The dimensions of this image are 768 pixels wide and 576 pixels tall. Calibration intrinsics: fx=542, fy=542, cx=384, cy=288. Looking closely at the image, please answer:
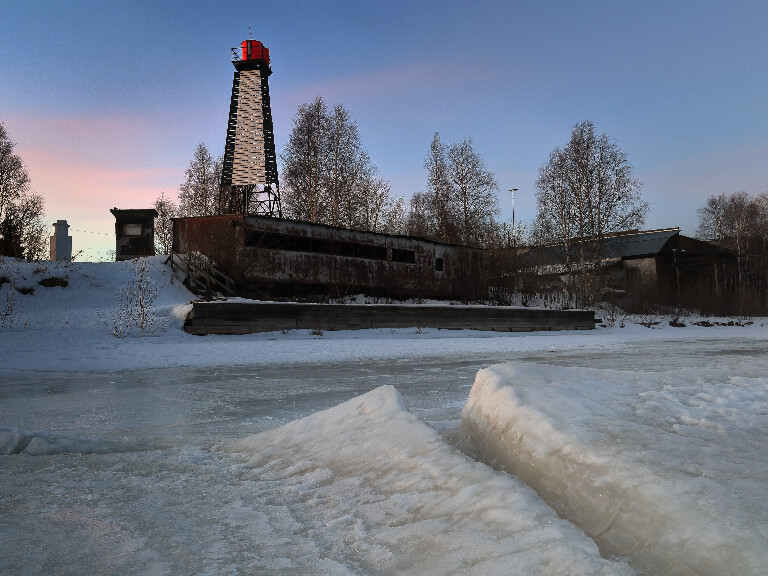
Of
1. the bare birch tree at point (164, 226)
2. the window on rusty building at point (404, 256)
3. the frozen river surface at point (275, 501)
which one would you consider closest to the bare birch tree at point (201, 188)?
the bare birch tree at point (164, 226)

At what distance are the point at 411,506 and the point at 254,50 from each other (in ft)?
114

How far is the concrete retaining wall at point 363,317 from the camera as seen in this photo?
1370cm

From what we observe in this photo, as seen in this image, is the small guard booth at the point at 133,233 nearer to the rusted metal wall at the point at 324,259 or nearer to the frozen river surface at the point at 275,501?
the rusted metal wall at the point at 324,259

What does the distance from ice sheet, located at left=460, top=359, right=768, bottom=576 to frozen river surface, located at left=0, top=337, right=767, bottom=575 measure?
0.25 feet

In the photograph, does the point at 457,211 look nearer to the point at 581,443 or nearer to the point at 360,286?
the point at 360,286

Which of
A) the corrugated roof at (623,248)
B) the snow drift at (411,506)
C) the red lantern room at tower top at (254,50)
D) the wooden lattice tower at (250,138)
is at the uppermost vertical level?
the red lantern room at tower top at (254,50)

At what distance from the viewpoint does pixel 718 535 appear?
1.17 metres

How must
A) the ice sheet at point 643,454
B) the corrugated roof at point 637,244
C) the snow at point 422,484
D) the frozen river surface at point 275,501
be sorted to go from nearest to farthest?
the ice sheet at point 643,454 < the snow at point 422,484 < the frozen river surface at point 275,501 < the corrugated roof at point 637,244

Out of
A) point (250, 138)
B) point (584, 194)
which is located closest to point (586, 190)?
point (584, 194)

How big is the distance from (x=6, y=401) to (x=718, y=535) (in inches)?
233

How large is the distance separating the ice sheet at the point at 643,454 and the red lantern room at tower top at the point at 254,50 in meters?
33.7

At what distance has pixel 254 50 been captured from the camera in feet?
106

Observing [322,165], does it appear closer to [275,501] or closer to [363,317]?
[363,317]

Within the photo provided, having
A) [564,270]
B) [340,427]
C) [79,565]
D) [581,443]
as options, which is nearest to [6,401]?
[340,427]
